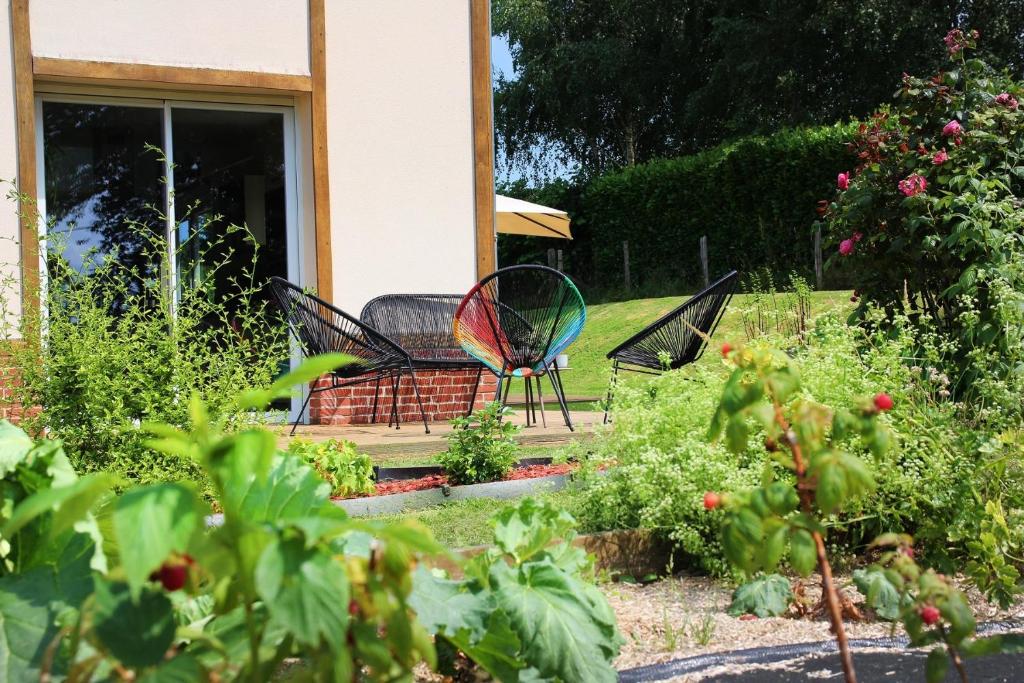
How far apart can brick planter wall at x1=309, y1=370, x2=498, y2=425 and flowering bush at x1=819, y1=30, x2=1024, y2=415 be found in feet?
10.6

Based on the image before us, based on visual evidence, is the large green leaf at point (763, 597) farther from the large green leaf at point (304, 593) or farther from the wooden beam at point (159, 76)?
the wooden beam at point (159, 76)

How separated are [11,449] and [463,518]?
6.75 ft

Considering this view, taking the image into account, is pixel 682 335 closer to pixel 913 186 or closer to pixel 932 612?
pixel 913 186

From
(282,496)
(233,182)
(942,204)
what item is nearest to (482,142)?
(233,182)

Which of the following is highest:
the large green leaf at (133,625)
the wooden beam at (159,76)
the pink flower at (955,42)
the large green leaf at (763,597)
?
the wooden beam at (159,76)

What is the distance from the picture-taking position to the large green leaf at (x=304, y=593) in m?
0.91

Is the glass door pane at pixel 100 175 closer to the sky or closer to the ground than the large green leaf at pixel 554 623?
closer to the sky

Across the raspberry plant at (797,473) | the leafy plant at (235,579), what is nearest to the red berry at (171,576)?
the leafy plant at (235,579)

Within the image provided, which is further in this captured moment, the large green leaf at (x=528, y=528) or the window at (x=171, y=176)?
the window at (x=171, y=176)

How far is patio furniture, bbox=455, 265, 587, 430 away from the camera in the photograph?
240 inches

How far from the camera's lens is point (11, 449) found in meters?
1.56

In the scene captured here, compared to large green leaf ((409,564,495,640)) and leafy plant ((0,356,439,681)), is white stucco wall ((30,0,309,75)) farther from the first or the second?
leafy plant ((0,356,439,681))

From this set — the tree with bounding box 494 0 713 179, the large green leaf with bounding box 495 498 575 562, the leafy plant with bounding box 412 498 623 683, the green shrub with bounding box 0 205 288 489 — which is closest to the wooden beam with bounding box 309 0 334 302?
the green shrub with bounding box 0 205 288 489

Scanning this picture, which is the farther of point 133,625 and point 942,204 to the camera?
point 942,204
